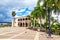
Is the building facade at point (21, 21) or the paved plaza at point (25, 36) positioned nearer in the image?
the paved plaza at point (25, 36)

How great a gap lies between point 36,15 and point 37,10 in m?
3.12

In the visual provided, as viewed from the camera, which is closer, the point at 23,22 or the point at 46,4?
the point at 46,4

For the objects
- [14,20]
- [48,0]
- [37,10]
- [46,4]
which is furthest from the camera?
[14,20]

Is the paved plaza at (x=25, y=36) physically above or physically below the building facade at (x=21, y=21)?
below

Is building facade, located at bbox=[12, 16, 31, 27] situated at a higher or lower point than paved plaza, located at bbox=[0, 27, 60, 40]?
higher

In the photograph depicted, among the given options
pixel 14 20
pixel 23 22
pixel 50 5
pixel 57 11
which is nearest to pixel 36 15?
pixel 57 11

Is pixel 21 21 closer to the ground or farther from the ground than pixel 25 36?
farther from the ground

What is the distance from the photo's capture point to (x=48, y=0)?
31.0 m

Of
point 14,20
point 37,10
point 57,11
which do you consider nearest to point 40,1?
point 57,11

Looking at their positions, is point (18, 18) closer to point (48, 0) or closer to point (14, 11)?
point (14, 11)

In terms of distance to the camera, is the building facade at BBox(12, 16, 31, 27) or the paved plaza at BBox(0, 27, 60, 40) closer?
the paved plaza at BBox(0, 27, 60, 40)

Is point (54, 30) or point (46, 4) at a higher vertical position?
point (46, 4)

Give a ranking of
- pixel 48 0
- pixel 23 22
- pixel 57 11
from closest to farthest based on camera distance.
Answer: pixel 48 0
pixel 57 11
pixel 23 22

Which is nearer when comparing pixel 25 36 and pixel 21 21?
pixel 25 36
